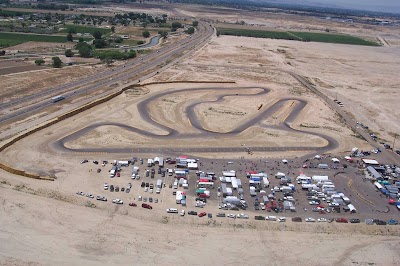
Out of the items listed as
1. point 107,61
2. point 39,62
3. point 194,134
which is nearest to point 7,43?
point 39,62

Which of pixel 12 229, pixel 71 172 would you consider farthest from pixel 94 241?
pixel 71 172

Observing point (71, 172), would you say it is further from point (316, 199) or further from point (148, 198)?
point (316, 199)

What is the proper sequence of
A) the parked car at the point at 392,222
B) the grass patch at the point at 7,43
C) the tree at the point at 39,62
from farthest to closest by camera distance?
the grass patch at the point at 7,43 → the tree at the point at 39,62 → the parked car at the point at 392,222

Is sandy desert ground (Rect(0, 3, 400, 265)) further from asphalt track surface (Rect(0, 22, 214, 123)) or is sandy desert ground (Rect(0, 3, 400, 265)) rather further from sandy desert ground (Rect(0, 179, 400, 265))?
asphalt track surface (Rect(0, 22, 214, 123))

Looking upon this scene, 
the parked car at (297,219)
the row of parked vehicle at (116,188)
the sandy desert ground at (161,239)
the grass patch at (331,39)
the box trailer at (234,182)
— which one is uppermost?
the grass patch at (331,39)

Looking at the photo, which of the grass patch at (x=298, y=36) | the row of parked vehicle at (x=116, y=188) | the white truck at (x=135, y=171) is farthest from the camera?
the grass patch at (x=298, y=36)

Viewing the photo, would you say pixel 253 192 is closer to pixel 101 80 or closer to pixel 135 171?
pixel 135 171

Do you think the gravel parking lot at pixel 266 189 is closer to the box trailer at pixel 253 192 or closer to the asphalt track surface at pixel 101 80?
the box trailer at pixel 253 192

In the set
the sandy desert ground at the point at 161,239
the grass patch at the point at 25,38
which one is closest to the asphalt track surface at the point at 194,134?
the sandy desert ground at the point at 161,239

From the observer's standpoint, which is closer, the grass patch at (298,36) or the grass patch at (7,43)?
the grass patch at (7,43)

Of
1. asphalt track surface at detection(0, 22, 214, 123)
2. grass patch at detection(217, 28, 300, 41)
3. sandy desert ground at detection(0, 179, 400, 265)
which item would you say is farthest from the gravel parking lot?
grass patch at detection(217, 28, 300, 41)
